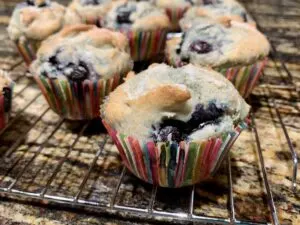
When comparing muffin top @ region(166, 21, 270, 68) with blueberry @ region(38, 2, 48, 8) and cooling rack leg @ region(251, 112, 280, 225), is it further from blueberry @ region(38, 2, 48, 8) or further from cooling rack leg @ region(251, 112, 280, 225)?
blueberry @ region(38, 2, 48, 8)

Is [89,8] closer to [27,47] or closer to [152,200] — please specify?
[27,47]

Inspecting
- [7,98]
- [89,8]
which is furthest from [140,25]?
[7,98]

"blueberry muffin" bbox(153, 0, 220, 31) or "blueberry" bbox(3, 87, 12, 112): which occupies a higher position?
"blueberry" bbox(3, 87, 12, 112)

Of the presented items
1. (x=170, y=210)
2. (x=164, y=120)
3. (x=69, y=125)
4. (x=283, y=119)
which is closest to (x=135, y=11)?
(x=69, y=125)

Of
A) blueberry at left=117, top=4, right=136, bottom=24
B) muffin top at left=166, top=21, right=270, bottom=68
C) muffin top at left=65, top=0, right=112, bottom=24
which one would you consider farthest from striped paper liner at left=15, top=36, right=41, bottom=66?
muffin top at left=166, top=21, right=270, bottom=68

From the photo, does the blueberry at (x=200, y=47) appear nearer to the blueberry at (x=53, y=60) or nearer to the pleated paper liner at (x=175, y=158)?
the pleated paper liner at (x=175, y=158)

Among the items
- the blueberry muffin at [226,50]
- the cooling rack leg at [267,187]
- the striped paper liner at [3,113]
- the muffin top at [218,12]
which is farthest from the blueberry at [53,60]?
the cooling rack leg at [267,187]

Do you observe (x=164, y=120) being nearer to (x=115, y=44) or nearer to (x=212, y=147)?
(x=212, y=147)
